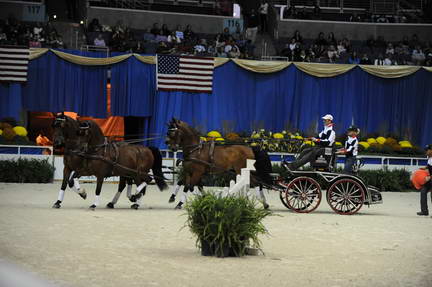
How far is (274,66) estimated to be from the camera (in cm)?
2722

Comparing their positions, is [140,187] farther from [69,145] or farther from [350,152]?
[350,152]

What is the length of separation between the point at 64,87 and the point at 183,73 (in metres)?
4.24

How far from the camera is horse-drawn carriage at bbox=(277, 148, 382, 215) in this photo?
50.5 feet

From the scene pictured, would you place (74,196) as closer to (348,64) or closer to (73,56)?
(73,56)

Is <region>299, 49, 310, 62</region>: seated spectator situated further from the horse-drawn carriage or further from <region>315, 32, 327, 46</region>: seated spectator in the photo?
the horse-drawn carriage

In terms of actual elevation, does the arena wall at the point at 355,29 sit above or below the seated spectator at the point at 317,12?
below

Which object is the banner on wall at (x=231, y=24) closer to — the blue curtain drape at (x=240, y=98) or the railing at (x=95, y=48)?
the blue curtain drape at (x=240, y=98)

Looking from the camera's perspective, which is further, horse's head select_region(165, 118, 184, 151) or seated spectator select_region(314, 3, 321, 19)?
seated spectator select_region(314, 3, 321, 19)

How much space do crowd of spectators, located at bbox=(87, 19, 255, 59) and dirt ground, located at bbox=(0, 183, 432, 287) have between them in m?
12.0

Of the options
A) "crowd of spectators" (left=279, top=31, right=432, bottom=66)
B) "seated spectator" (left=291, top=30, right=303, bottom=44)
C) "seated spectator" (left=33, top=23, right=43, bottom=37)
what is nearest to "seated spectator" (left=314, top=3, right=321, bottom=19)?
"crowd of spectators" (left=279, top=31, right=432, bottom=66)

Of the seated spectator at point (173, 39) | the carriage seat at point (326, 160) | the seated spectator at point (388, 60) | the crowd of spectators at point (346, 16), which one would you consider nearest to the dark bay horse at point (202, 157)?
the carriage seat at point (326, 160)

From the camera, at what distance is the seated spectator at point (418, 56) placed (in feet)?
101

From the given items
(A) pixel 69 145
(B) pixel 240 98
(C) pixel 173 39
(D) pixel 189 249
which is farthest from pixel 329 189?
(C) pixel 173 39

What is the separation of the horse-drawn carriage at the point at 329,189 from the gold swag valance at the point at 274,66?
11.3 meters
